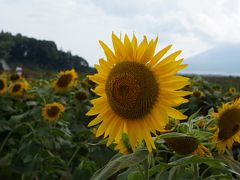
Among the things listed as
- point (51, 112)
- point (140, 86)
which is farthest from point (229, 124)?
point (51, 112)

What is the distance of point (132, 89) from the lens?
3.80 feet

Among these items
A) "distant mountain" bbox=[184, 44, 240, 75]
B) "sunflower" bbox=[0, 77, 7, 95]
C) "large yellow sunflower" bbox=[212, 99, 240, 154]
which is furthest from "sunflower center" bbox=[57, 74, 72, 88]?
"distant mountain" bbox=[184, 44, 240, 75]

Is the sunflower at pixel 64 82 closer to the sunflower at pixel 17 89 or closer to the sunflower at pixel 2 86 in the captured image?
the sunflower at pixel 17 89

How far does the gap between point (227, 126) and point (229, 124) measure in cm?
1

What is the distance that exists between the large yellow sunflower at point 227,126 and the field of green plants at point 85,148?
0.02m

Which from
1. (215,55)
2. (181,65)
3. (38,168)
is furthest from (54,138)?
(215,55)

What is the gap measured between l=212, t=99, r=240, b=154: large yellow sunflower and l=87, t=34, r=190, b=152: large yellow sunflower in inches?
10.2

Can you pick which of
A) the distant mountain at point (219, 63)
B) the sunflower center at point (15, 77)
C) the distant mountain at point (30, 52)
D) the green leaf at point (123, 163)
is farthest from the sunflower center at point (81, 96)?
the distant mountain at point (219, 63)

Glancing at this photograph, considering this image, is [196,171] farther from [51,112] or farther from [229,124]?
[51,112]

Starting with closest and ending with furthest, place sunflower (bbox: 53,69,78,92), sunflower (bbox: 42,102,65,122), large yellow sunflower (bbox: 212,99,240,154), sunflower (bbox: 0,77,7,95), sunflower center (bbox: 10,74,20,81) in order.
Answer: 1. large yellow sunflower (bbox: 212,99,240,154)
2. sunflower (bbox: 42,102,65,122)
3. sunflower (bbox: 0,77,7,95)
4. sunflower (bbox: 53,69,78,92)
5. sunflower center (bbox: 10,74,20,81)

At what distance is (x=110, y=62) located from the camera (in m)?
1.21

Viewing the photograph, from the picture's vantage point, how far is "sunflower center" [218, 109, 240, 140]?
4.45 ft

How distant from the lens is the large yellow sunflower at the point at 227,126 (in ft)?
4.43

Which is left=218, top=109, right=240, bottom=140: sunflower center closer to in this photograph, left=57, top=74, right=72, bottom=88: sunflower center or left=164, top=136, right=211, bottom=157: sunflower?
left=164, top=136, right=211, bottom=157: sunflower
